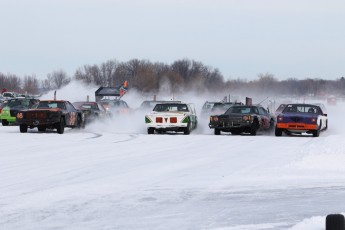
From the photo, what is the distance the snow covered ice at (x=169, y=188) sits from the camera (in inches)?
300

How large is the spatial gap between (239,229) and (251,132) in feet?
62.2

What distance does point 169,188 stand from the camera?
1009cm

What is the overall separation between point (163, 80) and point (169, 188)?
11484cm

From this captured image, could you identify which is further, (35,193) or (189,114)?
(189,114)

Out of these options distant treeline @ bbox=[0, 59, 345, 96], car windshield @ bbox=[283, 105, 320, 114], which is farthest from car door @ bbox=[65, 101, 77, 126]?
distant treeline @ bbox=[0, 59, 345, 96]

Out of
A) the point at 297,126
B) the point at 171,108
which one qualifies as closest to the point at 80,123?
the point at 171,108

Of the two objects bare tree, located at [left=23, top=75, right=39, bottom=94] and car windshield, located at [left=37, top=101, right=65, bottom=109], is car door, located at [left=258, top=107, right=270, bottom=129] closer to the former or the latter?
car windshield, located at [left=37, top=101, right=65, bottom=109]

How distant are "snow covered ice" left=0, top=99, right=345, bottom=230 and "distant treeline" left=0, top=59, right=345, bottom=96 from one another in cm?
9682

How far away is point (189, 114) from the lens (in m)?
26.3

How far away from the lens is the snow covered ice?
25.0 feet

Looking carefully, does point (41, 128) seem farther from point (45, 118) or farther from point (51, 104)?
point (45, 118)

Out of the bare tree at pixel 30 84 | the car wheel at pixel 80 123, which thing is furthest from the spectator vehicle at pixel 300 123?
the bare tree at pixel 30 84

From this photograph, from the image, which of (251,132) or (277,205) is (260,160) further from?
(251,132)

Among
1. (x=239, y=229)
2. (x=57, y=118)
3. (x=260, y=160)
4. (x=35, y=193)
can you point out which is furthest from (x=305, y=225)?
(x=57, y=118)
